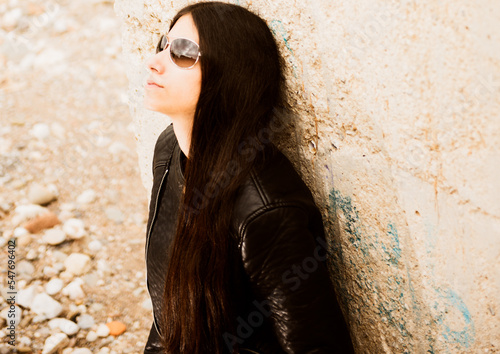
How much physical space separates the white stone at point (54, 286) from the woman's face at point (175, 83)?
1.73 meters

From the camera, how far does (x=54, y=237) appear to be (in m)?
3.13

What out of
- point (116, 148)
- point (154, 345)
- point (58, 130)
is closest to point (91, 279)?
point (154, 345)

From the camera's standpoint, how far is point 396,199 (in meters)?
1.39

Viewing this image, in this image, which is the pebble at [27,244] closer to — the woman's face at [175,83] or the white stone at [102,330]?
the white stone at [102,330]

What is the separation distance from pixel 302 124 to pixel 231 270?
0.54 m

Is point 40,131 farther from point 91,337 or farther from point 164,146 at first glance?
point 164,146

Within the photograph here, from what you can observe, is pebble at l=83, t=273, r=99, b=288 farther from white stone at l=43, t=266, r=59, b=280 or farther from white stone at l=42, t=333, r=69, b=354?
white stone at l=42, t=333, r=69, b=354

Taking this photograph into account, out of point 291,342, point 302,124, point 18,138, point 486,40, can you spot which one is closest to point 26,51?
point 18,138

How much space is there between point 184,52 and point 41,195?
240 centimetres

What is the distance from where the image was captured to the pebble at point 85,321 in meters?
2.66

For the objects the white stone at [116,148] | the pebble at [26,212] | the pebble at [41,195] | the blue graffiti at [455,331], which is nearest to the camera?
the blue graffiti at [455,331]

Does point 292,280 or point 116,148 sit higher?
point 292,280

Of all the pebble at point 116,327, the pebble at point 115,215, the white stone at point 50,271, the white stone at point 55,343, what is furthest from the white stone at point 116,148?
the white stone at point 55,343

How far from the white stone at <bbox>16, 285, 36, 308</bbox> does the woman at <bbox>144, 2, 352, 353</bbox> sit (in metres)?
1.49
